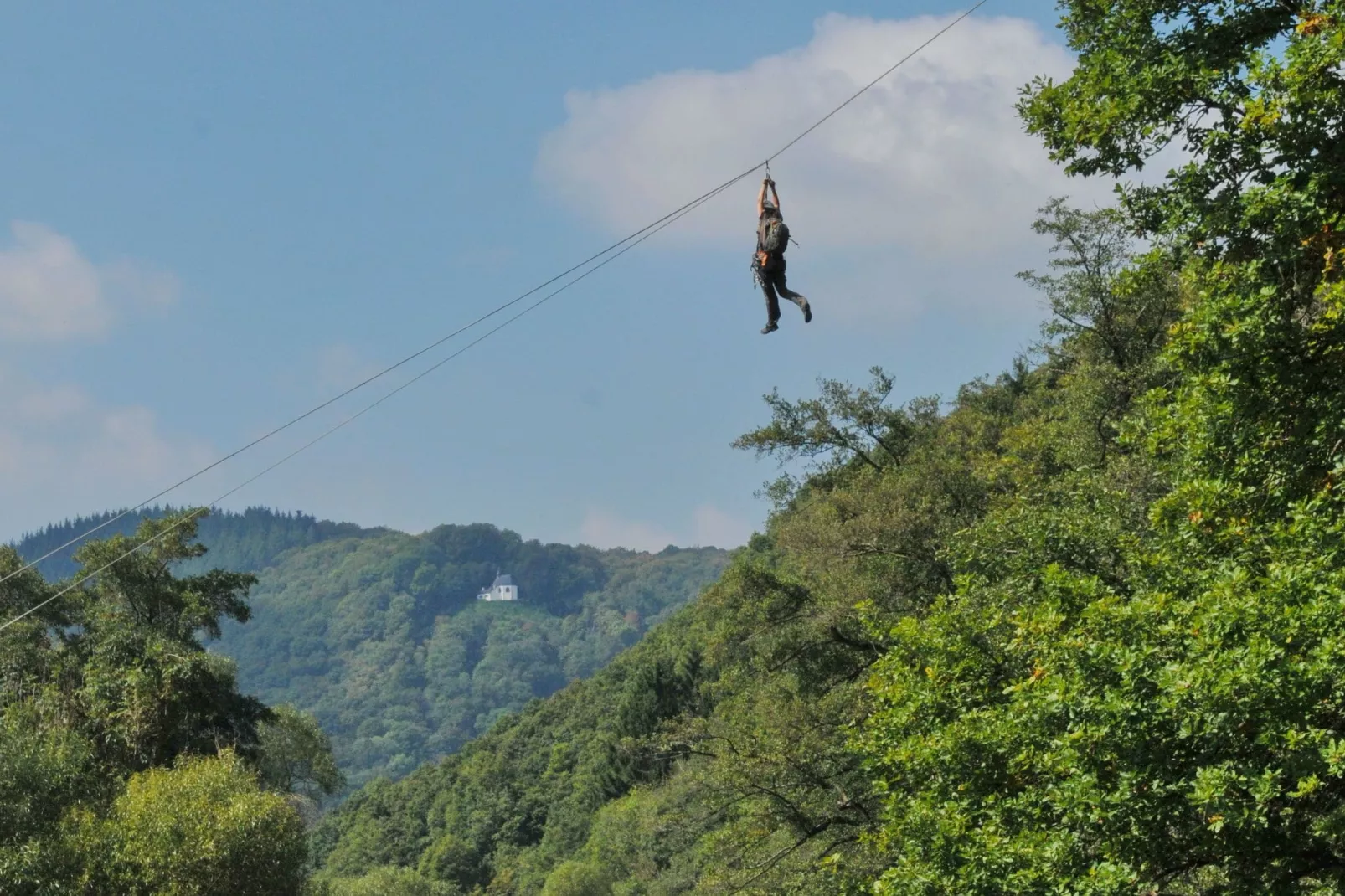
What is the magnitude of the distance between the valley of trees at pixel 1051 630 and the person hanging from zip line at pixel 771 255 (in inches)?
106

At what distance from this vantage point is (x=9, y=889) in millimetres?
20750

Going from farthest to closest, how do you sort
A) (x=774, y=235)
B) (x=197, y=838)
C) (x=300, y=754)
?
(x=300, y=754), (x=197, y=838), (x=774, y=235)

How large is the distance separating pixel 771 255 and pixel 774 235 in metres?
0.20

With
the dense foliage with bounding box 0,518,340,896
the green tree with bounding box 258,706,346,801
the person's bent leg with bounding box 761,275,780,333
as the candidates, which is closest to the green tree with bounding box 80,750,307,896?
the dense foliage with bounding box 0,518,340,896

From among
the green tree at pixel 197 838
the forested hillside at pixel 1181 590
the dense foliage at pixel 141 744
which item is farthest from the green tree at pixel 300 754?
the forested hillside at pixel 1181 590

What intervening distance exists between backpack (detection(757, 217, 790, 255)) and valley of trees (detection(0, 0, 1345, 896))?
8.67 feet

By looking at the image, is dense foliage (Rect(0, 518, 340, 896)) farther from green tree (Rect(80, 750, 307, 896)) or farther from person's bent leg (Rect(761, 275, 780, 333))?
person's bent leg (Rect(761, 275, 780, 333))

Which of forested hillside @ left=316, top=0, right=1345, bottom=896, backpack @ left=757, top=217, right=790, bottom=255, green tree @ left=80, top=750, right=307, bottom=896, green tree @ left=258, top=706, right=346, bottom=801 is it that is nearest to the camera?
forested hillside @ left=316, top=0, right=1345, bottom=896

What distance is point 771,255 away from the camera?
1274 centimetres

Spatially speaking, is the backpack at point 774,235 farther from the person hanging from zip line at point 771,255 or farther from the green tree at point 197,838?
the green tree at point 197,838

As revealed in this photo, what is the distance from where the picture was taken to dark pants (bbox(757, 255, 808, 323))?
12.8 m

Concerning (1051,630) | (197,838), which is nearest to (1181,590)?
(1051,630)

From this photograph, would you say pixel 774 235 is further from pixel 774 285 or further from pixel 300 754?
pixel 300 754

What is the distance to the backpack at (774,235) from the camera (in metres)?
12.7
